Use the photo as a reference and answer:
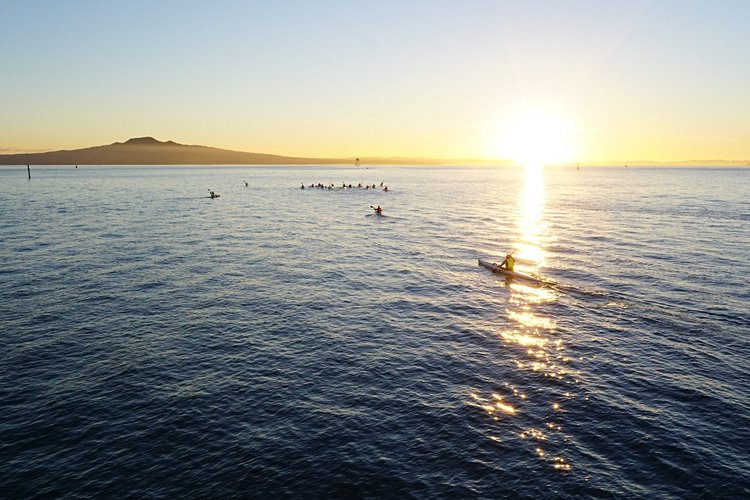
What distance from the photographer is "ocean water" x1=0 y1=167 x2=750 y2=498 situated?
2134 cm

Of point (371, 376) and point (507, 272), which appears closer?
point (371, 376)

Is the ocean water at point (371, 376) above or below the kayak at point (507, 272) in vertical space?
below

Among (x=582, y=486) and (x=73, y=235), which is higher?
(x=73, y=235)

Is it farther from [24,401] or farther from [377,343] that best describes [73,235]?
[377,343]

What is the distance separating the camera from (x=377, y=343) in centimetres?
3622

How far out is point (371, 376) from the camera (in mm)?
30797

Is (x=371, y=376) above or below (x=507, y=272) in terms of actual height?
below

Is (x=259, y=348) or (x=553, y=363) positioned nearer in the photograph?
(x=553, y=363)

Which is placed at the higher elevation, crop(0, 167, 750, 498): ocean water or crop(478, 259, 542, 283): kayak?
crop(478, 259, 542, 283): kayak

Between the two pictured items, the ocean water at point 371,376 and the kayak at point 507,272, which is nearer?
the ocean water at point 371,376

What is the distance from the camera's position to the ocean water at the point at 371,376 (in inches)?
840

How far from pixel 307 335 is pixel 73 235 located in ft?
205

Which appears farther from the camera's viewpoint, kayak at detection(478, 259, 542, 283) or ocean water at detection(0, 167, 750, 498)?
kayak at detection(478, 259, 542, 283)

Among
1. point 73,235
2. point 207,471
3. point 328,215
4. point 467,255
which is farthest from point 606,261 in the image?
point 73,235
